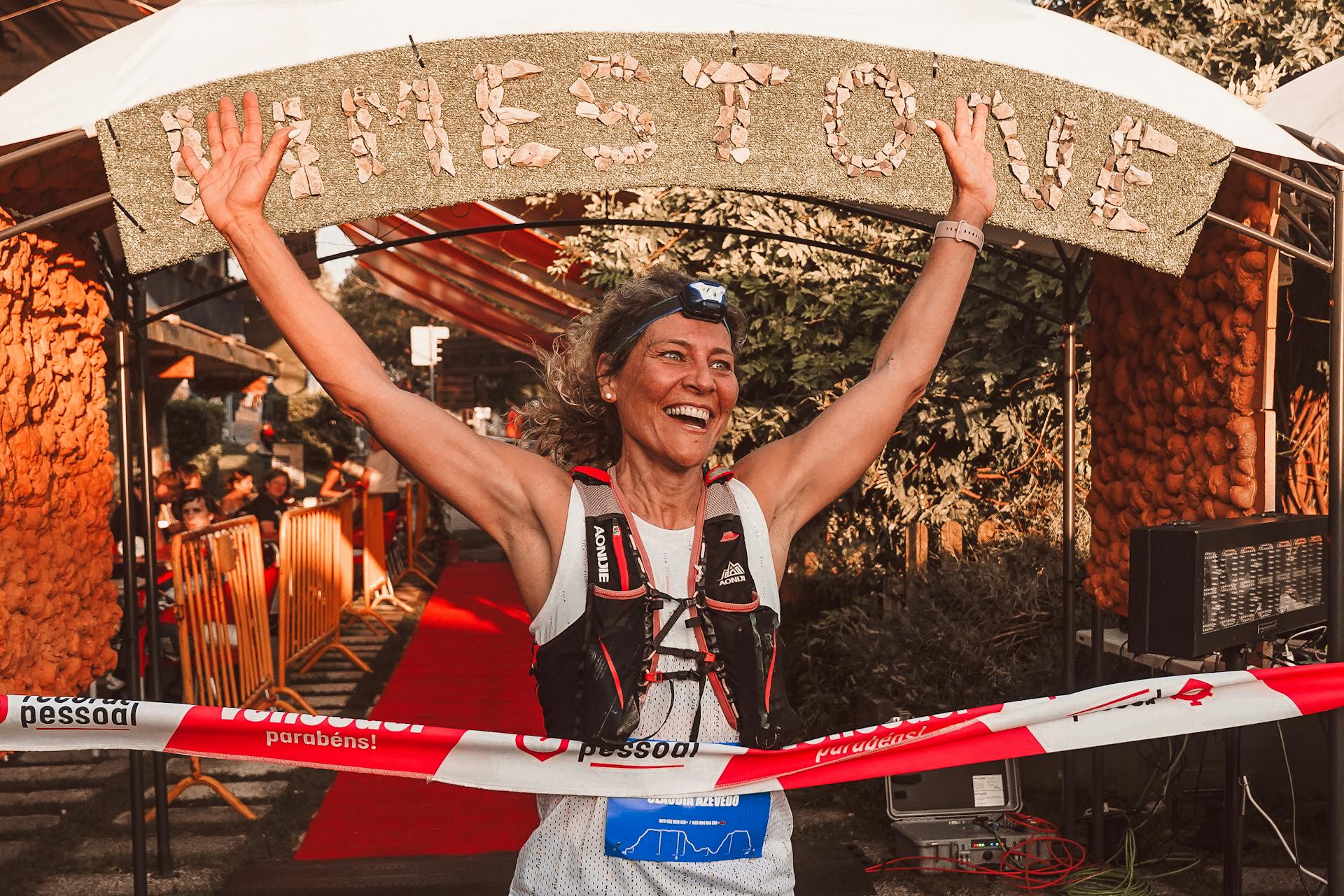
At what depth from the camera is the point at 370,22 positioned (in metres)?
3.23

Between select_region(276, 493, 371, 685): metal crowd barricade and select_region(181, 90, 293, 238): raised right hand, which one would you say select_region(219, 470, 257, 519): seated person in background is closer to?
select_region(276, 493, 371, 685): metal crowd barricade

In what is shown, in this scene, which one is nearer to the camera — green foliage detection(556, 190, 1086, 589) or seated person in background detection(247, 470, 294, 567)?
green foliage detection(556, 190, 1086, 589)

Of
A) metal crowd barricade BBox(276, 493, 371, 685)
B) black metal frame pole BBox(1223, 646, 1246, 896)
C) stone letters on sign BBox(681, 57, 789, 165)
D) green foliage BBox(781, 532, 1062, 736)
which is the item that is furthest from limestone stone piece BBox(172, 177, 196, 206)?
metal crowd barricade BBox(276, 493, 371, 685)

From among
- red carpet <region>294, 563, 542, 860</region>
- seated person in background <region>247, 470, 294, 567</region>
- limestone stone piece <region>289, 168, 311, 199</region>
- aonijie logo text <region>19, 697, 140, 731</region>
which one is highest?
limestone stone piece <region>289, 168, 311, 199</region>

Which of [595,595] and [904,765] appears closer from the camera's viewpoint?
[595,595]

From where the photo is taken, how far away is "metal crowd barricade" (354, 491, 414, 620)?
11633 millimetres

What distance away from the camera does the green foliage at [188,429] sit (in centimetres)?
3127

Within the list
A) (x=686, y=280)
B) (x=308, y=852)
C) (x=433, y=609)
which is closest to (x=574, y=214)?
(x=433, y=609)

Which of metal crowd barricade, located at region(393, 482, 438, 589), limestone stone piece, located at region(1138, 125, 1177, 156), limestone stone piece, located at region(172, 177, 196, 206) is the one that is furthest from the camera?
metal crowd barricade, located at region(393, 482, 438, 589)

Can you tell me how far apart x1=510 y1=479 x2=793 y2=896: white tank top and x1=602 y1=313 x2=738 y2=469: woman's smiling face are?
0.58 feet

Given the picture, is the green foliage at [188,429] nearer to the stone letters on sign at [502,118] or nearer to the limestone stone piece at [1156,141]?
the stone letters on sign at [502,118]

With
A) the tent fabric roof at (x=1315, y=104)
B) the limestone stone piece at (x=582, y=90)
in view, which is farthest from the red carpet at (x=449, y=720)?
the tent fabric roof at (x=1315, y=104)

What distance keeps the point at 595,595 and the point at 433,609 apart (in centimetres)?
1088

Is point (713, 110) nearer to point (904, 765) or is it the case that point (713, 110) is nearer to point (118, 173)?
point (118, 173)
